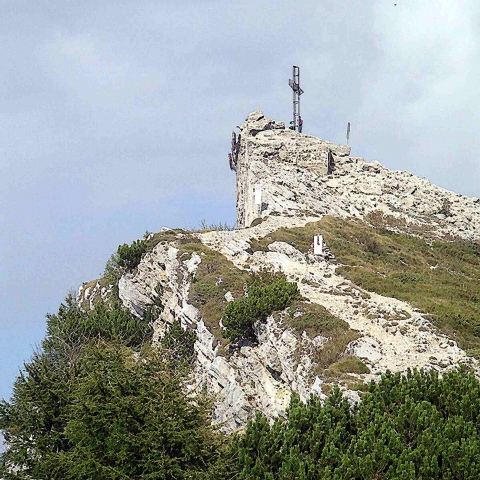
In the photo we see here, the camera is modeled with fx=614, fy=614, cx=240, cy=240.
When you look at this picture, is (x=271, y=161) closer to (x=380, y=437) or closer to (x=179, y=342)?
(x=179, y=342)

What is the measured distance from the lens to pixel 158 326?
145 ft

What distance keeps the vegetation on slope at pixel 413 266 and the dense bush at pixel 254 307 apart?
6.84 m

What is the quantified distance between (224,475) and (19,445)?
9.02m

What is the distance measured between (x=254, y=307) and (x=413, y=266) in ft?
64.0

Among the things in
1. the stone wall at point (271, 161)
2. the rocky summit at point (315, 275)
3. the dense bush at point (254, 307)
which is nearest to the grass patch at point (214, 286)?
the rocky summit at point (315, 275)

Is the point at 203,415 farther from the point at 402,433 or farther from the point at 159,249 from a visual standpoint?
the point at 159,249

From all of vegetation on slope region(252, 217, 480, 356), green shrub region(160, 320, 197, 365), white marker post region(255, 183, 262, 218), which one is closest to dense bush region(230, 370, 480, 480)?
vegetation on slope region(252, 217, 480, 356)

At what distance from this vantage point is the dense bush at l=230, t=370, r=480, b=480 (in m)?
16.6

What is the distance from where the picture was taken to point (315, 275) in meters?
39.7

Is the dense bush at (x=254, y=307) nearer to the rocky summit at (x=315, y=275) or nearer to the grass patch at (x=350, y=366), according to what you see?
the rocky summit at (x=315, y=275)

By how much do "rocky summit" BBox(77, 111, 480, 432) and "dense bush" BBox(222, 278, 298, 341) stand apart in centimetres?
45

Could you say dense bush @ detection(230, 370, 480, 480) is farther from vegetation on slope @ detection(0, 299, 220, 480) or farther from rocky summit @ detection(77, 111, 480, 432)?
rocky summit @ detection(77, 111, 480, 432)

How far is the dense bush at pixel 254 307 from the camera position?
32594mm

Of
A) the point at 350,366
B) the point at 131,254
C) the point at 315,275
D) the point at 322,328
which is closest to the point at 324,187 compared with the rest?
the point at 131,254
